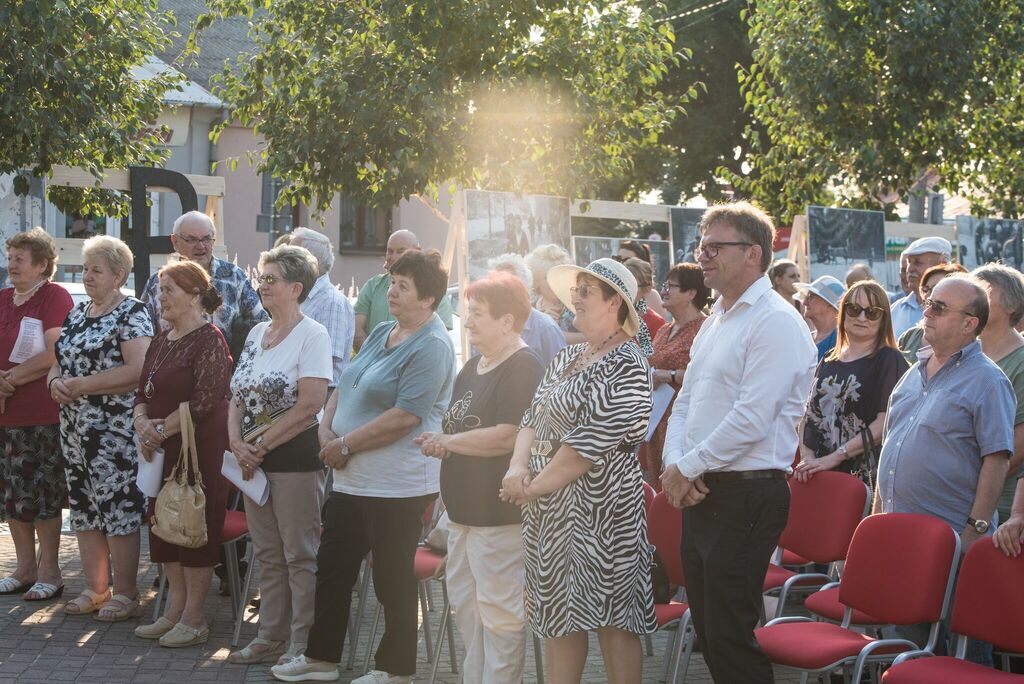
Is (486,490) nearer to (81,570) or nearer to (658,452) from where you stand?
(658,452)

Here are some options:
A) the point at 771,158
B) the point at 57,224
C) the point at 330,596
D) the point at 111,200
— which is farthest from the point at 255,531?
the point at 57,224

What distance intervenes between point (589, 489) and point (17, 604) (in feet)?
13.2

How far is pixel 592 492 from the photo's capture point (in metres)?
4.73

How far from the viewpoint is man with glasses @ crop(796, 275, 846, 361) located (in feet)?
25.0

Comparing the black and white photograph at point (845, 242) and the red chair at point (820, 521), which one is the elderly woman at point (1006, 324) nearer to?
the red chair at point (820, 521)

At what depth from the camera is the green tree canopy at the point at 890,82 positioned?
14758mm

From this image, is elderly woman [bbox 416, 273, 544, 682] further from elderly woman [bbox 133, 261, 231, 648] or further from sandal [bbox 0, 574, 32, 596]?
sandal [bbox 0, 574, 32, 596]

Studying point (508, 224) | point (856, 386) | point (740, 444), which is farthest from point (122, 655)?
point (508, 224)

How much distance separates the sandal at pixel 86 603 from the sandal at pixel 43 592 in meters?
0.26

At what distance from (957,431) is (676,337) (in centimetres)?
301

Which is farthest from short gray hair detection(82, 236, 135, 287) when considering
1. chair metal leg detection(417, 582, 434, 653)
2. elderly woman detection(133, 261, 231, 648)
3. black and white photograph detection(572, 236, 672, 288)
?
black and white photograph detection(572, 236, 672, 288)

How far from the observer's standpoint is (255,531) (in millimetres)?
6258

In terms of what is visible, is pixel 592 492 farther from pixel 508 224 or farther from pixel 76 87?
pixel 76 87

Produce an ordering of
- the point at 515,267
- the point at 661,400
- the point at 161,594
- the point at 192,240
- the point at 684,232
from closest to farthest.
Result: the point at 161,594
the point at 192,240
the point at 661,400
the point at 515,267
the point at 684,232
